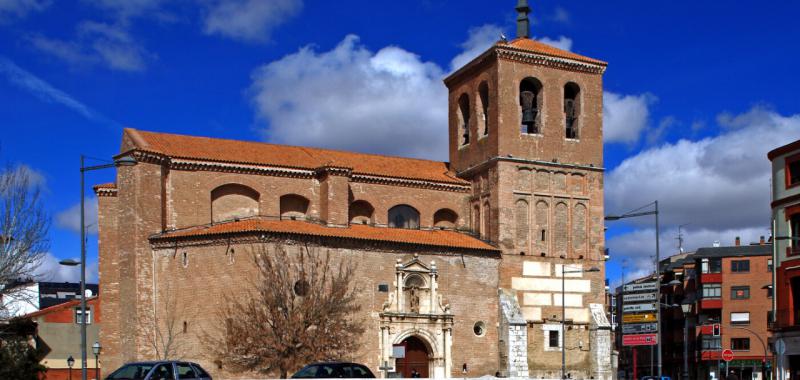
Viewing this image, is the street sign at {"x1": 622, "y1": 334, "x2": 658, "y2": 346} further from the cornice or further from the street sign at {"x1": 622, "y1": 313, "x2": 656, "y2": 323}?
the cornice

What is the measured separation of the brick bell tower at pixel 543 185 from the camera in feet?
179

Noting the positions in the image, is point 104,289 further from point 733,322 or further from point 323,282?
point 733,322

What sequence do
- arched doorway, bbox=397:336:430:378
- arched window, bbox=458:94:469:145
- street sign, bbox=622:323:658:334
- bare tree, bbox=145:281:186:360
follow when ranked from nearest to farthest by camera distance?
street sign, bbox=622:323:658:334 < bare tree, bbox=145:281:186:360 < arched doorway, bbox=397:336:430:378 < arched window, bbox=458:94:469:145

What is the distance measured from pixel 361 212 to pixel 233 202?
723cm

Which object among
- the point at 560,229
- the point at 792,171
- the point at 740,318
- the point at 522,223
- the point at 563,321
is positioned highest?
the point at 792,171

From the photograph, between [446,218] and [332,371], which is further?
[446,218]

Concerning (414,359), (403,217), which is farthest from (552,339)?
(403,217)

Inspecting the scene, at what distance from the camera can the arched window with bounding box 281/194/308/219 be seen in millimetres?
53219

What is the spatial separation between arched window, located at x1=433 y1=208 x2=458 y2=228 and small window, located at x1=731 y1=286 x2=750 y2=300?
98.9ft

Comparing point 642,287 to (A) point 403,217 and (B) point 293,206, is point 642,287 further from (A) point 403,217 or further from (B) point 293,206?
(B) point 293,206

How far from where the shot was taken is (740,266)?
77125 millimetres

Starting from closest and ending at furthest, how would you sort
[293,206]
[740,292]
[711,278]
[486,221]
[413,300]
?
[413,300] < [293,206] < [486,221] < [740,292] < [711,278]

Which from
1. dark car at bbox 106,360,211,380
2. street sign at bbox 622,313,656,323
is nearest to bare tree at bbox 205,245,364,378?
street sign at bbox 622,313,656,323

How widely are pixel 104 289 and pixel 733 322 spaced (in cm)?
4807
